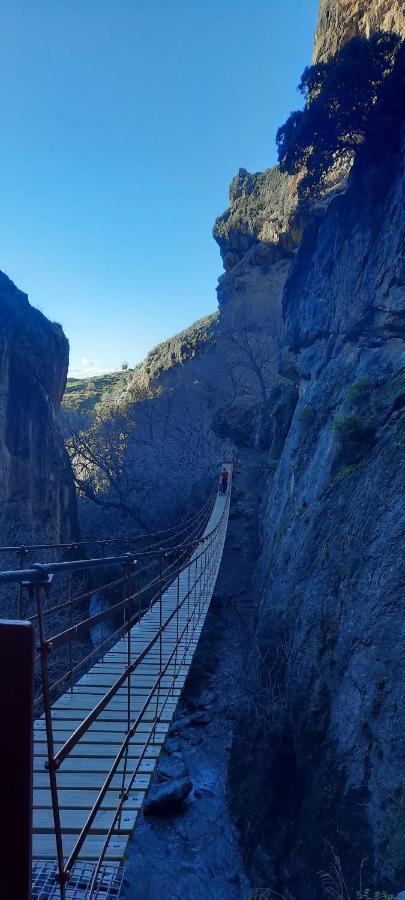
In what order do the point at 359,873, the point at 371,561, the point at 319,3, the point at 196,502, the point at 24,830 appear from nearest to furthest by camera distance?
the point at 24,830 → the point at 359,873 → the point at 371,561 → the point at 319,3 → the point at 196,502

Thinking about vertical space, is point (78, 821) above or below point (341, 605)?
above

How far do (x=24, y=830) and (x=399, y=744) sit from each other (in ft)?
13.7

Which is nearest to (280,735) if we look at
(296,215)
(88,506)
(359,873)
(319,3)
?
(359,873)

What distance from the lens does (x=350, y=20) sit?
456 inches

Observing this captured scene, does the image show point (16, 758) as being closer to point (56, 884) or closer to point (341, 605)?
point (56, 884)

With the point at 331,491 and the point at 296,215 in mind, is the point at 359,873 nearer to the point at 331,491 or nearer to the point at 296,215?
the point at 331,491

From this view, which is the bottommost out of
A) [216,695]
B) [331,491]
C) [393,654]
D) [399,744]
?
[216,695]

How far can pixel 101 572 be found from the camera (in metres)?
15.3

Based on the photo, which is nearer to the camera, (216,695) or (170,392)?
(216,695)

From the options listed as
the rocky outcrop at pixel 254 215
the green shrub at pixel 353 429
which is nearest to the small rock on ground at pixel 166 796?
the green shrub at pixel 353 429

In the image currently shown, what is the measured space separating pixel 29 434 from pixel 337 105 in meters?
10.2

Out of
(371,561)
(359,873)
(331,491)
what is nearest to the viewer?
(359,873)

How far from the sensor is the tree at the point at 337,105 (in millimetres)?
9672

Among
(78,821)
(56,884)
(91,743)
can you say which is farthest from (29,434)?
(56,884)
